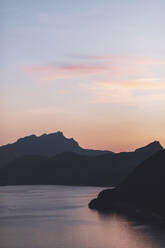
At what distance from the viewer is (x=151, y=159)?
359 ft

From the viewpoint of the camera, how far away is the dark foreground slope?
3581 inches

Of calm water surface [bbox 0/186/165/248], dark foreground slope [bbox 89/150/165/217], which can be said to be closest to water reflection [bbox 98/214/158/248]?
calm water surface [bbox 0/186/165/248]

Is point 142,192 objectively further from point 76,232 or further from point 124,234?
point 76,232

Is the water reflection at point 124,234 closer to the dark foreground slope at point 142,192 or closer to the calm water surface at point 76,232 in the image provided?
the calm water surface at point 76,232

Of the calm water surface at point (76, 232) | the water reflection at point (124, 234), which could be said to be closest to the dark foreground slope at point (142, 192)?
the calm water surface at point (76, 232)

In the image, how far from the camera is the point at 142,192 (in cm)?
9831

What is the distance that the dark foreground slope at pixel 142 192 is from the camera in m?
90.9

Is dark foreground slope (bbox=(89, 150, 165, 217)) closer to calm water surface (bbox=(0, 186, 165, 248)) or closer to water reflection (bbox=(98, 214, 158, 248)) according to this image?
calm water surface (bbox=(0, 186, 165, 248))

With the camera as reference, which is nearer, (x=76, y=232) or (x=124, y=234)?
(x=124, y=234)

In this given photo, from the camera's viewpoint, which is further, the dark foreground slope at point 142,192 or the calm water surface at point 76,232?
the dark foreground slope at point 142,192

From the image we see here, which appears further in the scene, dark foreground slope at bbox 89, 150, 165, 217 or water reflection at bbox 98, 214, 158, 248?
dark foreground slope at bbox 89, 150, 165, 217

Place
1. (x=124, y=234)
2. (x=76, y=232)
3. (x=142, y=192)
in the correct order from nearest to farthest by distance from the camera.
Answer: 1. (x=124, y=234)
2. (x=76, y=232)
3. (x=142, y=192)

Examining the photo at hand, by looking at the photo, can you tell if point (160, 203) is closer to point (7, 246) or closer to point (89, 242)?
point (89, 242)

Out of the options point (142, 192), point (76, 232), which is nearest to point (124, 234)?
point (76, 232)
